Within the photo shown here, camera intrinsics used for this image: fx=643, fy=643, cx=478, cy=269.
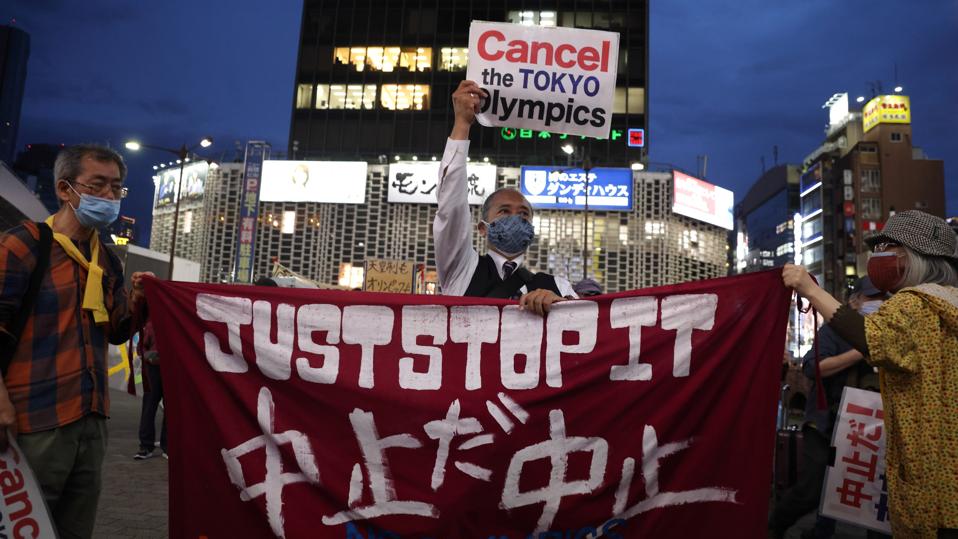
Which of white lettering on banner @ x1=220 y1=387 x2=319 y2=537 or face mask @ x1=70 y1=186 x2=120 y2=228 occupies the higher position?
face mask @ x1=70 y1=186 x2=120 y2=228

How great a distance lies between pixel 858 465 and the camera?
163 inches

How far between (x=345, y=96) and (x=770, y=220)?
2984 inches

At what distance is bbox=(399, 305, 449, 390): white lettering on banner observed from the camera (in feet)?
9.38

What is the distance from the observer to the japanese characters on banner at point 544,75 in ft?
11.7

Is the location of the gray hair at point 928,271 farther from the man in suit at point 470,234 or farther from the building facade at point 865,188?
the building facade at point 865,188

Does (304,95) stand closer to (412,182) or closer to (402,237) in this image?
(412,182)

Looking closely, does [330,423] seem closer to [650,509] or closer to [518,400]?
[518,400]

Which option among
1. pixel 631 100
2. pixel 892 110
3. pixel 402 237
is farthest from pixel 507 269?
pixel 892 110

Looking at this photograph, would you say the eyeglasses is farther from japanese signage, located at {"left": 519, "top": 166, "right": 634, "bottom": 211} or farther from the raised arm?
japanese signage, located at {"left": 519, "top": 166, "right": 634, "bottom": 211}

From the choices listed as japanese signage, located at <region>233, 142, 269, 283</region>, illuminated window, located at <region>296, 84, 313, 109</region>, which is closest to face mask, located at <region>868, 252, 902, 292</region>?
japanese signage, located at <region>233, 142, 269, 283</region>

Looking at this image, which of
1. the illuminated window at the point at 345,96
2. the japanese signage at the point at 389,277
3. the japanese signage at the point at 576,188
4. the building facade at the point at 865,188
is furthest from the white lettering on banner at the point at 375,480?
the building facade at the point at 865,188

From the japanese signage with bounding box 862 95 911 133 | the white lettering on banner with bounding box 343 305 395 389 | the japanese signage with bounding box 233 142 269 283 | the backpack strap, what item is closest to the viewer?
the backpack strap

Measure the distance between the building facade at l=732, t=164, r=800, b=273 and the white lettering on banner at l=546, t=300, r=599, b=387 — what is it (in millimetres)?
81622

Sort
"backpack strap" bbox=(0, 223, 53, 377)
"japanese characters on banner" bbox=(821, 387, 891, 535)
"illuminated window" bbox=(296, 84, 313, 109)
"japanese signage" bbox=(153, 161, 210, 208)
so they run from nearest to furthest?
"backpack strap" bbox=(0, 223, 53, 377) → "japanese characters on banner" bbox=(821, 387, 891, 535) → "japanese signage" bbox=(153, 161, 210, 208) → "illuminated window" bbox=(296, 84, 313, 109)
